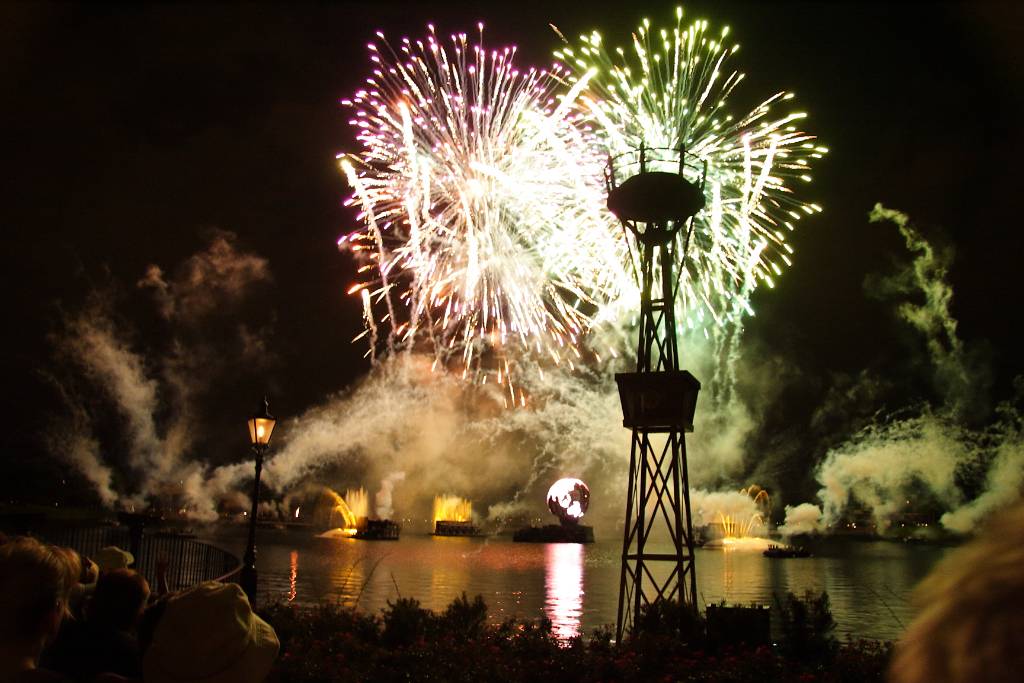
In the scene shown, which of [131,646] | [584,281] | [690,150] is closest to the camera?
[131,646]

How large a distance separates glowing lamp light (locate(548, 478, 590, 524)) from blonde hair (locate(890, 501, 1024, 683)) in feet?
66.5

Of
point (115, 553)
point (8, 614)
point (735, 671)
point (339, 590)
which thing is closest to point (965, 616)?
point (8, 614)

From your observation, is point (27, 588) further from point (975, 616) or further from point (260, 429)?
point (260, 429)

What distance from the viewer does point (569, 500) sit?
859 inches

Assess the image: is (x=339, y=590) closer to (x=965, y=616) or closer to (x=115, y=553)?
(x=115, y=553)

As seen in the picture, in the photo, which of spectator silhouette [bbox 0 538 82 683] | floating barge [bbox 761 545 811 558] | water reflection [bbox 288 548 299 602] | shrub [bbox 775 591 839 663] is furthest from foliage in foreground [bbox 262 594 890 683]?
floating barge [bbox 761 545 811 558]

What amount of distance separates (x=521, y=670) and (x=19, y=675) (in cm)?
790

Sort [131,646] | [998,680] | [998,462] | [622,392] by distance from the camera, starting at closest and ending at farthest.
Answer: [998,680]
[131,646]
[622,392]
[998,462]

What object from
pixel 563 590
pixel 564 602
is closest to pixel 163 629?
pixel 564 602

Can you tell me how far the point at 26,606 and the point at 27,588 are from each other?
9 centimetres

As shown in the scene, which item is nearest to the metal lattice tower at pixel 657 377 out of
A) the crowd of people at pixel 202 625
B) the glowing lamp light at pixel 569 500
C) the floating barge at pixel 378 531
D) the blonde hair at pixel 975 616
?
the glowing lamp light at pixel 569 500

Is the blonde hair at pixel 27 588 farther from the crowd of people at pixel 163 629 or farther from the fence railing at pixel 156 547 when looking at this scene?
the fence railing at pixel 156 547

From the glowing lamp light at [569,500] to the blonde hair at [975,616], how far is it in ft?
66.5

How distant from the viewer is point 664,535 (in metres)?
163
